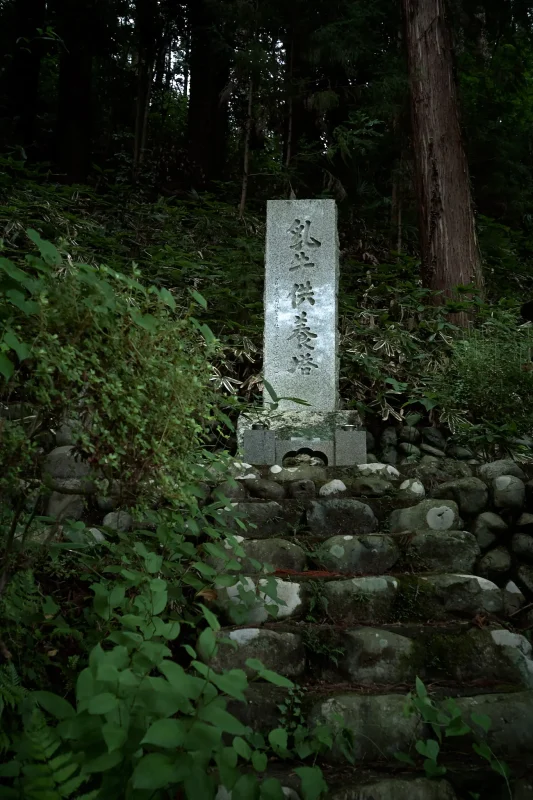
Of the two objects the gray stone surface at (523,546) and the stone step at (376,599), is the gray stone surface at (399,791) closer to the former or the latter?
the stone step at (376,599)

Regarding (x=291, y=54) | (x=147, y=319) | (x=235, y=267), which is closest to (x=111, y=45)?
(x=291, y=54)

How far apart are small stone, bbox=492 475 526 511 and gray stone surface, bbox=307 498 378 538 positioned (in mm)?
647

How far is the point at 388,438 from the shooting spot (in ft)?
18.7

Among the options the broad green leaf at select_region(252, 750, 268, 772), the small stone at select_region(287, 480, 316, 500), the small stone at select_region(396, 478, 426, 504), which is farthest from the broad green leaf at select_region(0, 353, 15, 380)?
the small stone at select_region(396, 478, 426, 504)

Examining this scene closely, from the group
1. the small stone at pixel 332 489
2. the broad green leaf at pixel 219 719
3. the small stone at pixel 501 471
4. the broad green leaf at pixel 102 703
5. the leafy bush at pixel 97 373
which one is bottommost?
the small stone at pixel 332 489

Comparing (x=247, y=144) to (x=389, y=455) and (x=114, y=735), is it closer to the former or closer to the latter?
(x=389, y=455)

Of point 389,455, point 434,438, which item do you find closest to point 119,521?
point 389,455

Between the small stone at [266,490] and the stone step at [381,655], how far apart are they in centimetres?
113

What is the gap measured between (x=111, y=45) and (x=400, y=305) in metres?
6.89

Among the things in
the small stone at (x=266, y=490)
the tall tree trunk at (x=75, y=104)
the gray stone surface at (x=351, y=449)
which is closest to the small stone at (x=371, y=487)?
the small stone at (x=266, y=490)

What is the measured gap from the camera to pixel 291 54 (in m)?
10.2

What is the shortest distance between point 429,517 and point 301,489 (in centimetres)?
66

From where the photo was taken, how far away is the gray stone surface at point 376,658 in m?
2.50

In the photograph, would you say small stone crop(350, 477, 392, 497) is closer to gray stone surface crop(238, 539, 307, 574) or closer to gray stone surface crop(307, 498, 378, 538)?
gray stone surface crop(307, 498, 378, 538)
